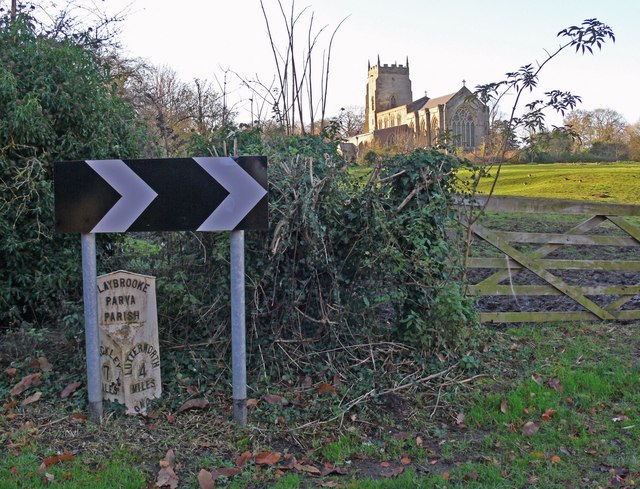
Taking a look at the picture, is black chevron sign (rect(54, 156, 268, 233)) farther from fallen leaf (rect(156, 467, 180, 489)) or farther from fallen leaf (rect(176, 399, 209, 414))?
fallen leaf (rect(156, 467, 180, 489))

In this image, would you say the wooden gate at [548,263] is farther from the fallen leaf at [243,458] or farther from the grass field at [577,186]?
the grass field at [577,186]

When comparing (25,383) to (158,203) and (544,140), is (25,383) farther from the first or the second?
(544,140)

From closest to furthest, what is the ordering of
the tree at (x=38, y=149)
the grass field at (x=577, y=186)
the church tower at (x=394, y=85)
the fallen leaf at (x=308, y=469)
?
the fallen leaf at (x=308, y=469) < the tree at (x=38, y=149) < the grass field at (x=577, y=186) < the church tower at (x=394, y=85)

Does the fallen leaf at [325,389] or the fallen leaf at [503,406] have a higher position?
the fallen leaf at [325,389]

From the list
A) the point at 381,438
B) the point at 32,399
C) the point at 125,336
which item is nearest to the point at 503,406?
the point at 381,438

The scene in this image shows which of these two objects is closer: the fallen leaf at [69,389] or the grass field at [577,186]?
the fallen leaf at [69,389]

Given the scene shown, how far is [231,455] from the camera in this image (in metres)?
4.01

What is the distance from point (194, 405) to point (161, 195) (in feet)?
5.26

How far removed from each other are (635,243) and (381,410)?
433 cm

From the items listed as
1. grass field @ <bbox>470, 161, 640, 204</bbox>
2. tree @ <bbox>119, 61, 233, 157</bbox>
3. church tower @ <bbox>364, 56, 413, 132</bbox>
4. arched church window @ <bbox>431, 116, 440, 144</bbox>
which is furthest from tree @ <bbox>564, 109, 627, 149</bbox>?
church tower @ <bbox>364, 56, 413, 132</bbox>

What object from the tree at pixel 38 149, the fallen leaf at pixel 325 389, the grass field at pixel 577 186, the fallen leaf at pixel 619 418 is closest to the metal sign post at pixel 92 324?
the tree at pixel 38 149

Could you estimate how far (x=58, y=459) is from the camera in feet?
12.5

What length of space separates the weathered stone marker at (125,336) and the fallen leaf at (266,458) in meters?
1.12

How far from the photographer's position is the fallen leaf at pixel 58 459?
3.76 meters
